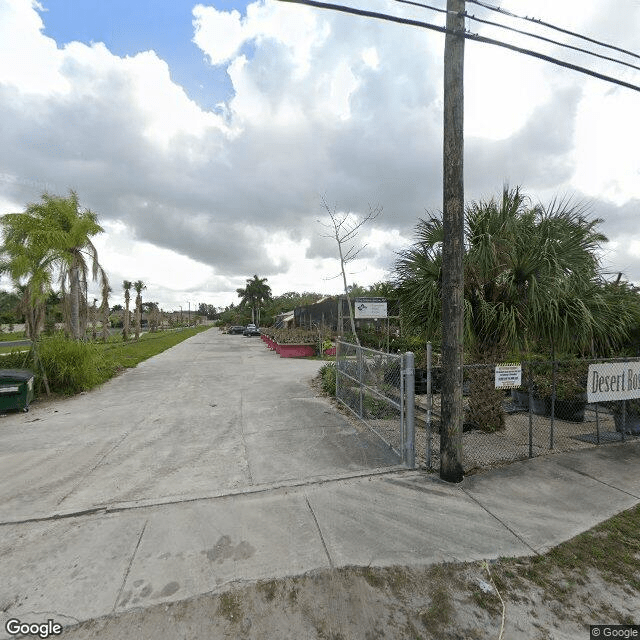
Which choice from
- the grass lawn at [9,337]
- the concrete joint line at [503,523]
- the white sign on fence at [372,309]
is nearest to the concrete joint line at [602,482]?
the concrete joint line at [503,523]

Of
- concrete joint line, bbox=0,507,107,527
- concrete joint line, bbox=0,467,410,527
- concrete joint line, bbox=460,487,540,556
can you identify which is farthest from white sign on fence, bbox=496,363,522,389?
concrete joint line, bbox=0,507,107,527

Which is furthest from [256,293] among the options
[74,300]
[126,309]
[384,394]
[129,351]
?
[384,394]

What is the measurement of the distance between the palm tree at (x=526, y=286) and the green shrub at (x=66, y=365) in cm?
912

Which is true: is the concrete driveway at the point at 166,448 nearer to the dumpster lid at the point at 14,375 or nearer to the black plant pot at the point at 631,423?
the dumpster lid at the point at 14,375

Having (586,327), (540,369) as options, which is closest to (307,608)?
(586,327)

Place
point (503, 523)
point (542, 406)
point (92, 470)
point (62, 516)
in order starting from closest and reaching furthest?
point (503, 523) < point (62, 516) < point (92, 470) < point (542, 406)

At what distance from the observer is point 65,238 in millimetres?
9953

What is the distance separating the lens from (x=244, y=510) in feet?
11.4

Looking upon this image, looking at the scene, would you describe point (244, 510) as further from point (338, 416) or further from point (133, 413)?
point (133, 413)

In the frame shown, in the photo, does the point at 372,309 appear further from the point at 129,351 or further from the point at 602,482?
the point at 129,351

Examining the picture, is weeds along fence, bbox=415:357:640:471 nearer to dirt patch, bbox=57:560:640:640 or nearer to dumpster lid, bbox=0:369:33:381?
dirt patch, bbox=57:560:640:640

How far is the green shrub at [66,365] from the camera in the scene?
8.75m

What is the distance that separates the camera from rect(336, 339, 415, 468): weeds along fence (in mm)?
4480

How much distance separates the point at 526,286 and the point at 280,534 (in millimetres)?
4903
